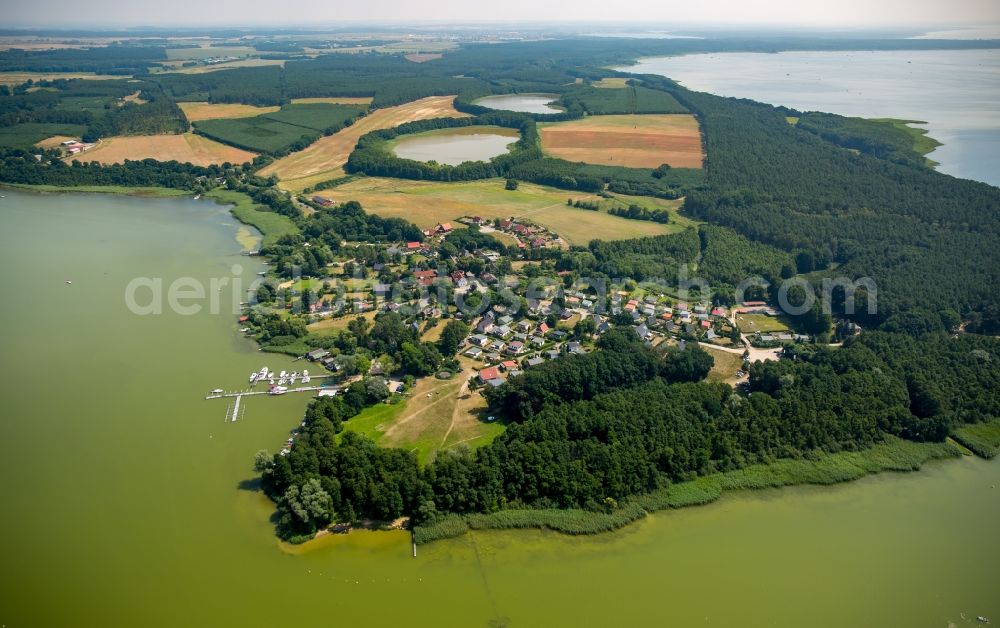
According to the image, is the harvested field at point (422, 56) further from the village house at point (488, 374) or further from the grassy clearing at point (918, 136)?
the village house at point (488, 374)

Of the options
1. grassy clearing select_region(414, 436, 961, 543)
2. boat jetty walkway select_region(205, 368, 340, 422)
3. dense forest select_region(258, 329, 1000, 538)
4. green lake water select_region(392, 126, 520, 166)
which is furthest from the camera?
green lake water select_region(392, 126, 520, 166)

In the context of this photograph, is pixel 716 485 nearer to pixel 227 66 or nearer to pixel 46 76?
pixel 46 76

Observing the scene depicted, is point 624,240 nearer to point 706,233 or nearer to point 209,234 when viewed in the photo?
point 706,233

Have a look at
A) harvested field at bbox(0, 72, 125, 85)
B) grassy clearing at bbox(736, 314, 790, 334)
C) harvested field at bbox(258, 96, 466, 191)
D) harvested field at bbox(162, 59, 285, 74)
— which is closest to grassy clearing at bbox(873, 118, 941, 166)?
grassy clearing at bbox(736, 314, 790, 334)

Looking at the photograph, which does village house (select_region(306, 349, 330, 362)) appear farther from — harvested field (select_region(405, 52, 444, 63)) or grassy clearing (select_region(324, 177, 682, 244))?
harvested field (select_region(405, 52, 444, 63))

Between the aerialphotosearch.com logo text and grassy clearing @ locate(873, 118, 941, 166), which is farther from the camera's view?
grassy clearing @ locate(873, 118, 941, 166)

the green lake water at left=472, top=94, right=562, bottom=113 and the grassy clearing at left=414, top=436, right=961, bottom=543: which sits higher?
the green lake water at left=472, top=94, right=562, bottom=113

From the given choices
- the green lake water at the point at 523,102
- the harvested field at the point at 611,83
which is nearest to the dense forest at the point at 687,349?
the green lake water at the point at 523,102
